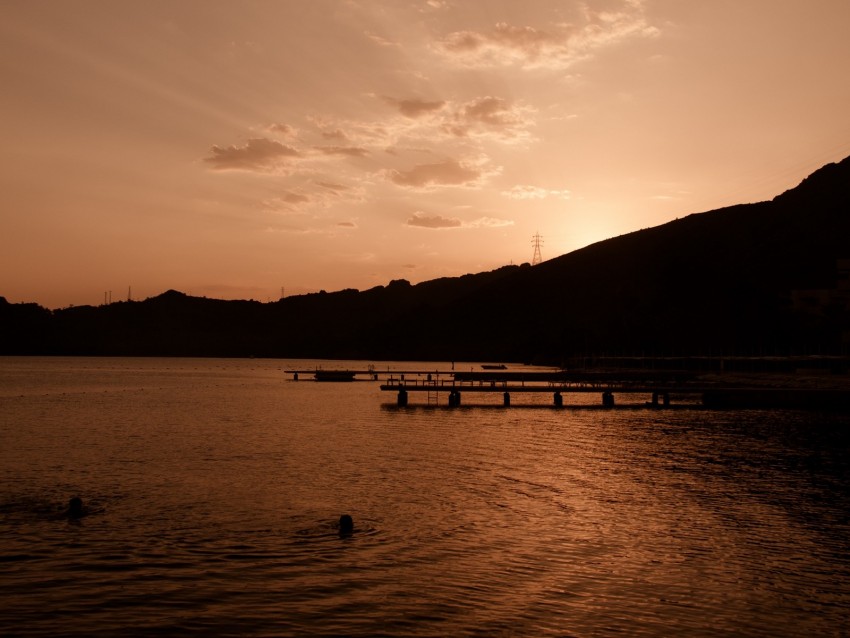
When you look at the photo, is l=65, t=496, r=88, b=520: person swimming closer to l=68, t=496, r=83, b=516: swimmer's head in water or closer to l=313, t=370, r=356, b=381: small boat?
l=68, t=496, r=83, b=516: swimmer's head in water

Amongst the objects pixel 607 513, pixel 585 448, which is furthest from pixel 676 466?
pixel 607 513

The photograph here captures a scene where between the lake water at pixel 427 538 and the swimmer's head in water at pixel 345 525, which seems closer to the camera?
the lake water at pixel 427 538

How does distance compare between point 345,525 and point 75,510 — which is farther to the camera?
point 75,510

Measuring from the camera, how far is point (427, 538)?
85.6ft

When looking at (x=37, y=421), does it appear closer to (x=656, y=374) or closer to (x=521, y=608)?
(x=521, y=608)

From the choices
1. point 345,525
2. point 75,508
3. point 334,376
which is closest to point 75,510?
point 75,508

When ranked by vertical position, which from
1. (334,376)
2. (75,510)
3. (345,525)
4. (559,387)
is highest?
(559,387)

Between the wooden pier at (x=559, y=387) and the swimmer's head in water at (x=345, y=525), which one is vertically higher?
the wooden pier at (x=559, y=387)

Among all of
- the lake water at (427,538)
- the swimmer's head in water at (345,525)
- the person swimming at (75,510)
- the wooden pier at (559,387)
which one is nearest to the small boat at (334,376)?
the wooden pier at (559,387)

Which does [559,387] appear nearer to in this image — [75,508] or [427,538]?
[427,538]

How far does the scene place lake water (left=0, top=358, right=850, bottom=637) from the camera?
18578mm

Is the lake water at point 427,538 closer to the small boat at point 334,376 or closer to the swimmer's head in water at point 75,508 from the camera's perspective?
the swimmer's head in water at point 75,508

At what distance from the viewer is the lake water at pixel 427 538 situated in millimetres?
18578

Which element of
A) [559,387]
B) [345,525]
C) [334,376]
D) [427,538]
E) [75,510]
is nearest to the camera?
[427,538]
